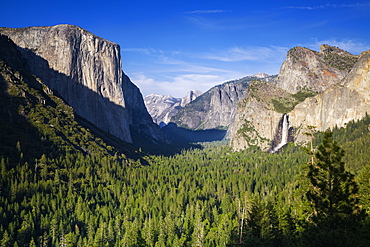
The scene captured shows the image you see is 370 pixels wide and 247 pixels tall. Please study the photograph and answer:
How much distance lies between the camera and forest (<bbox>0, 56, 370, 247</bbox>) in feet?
99.4

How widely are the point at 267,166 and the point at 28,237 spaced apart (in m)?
112

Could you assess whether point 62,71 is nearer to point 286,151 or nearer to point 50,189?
point 50,189

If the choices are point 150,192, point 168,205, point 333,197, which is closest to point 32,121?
point 150,192

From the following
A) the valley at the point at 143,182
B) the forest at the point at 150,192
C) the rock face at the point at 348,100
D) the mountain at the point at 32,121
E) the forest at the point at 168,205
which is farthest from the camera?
the rock face at the point at 348,100

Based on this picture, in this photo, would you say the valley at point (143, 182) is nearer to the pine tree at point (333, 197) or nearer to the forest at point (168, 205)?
the pine tree at point (333, 197)

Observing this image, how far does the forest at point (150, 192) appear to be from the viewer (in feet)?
99.4

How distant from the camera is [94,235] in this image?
73.6 metres

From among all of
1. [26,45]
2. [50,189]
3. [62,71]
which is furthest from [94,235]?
[26,45]

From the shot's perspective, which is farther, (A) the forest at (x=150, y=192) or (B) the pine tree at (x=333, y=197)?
(A) the forest at (x=150, y=192)

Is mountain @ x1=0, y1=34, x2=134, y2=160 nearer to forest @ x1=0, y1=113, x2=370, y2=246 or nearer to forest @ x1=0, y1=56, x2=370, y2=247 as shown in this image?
forest @ x1=0, y1=56, x2=370, y2=247

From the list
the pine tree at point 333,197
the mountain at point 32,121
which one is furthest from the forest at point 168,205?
the mountain at point 32,121

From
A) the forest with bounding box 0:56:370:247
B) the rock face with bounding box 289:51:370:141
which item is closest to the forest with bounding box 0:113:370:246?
the forest with bounding box 0:56:370:247

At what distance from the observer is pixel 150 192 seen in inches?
4281

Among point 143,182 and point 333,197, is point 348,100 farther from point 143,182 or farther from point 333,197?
point 333,197
